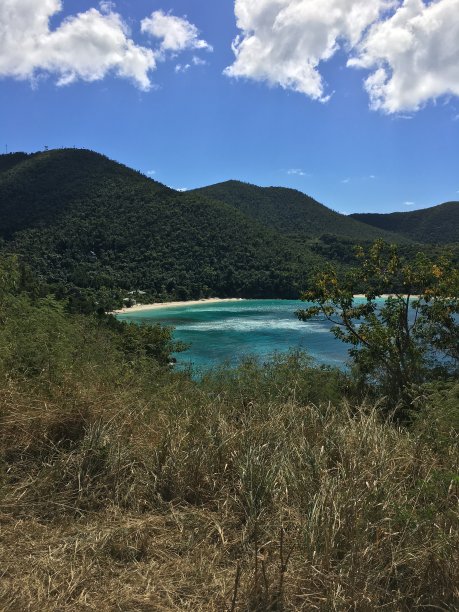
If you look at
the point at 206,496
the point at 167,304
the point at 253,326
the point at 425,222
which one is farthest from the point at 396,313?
the point at 425,222

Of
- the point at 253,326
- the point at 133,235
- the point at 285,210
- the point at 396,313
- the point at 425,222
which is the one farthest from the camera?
the point at 285,210

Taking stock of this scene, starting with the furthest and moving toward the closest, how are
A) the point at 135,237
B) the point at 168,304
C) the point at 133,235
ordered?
the point at 133,235 → the point at 135,237 → the point at 168,304

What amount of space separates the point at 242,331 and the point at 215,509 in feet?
154

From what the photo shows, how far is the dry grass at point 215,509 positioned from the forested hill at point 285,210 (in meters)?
112

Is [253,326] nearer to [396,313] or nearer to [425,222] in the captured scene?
[396,313]

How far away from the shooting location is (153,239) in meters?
92.8

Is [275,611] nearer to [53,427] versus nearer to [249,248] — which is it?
[53,427]

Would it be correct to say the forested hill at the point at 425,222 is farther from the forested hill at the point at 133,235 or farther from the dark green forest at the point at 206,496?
the dark green forest at the point at 206,496

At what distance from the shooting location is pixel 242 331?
4984cm

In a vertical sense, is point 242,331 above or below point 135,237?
below

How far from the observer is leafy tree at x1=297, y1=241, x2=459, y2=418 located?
25.8ft

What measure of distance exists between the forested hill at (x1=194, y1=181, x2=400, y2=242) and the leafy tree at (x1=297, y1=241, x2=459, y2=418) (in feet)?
349

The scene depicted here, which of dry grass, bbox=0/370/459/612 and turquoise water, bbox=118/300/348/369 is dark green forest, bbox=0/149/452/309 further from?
dry grass, bbox=0/370/459/612

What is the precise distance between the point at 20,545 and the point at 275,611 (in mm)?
1458
